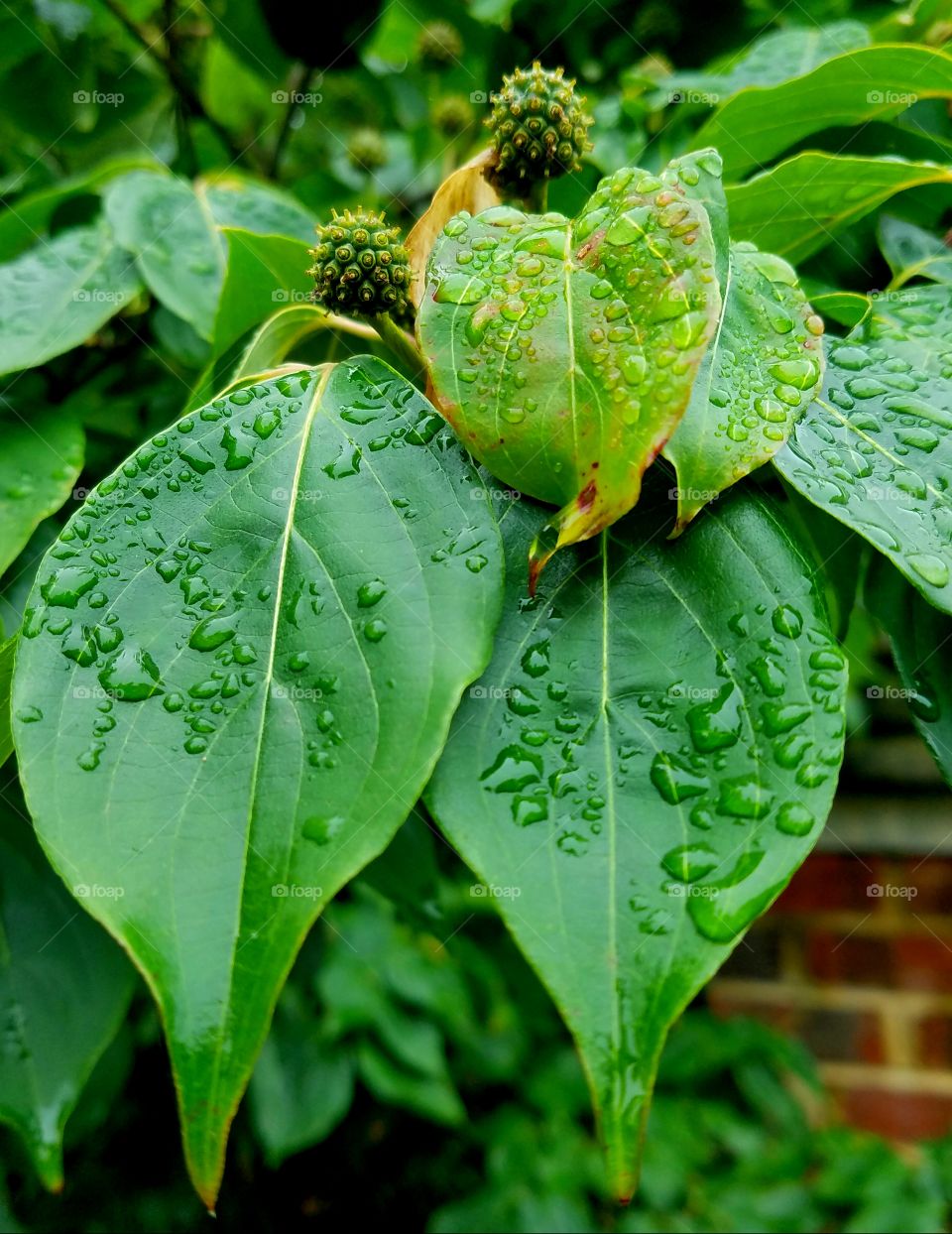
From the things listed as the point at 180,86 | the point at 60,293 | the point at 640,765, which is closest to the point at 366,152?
the point at 180,86

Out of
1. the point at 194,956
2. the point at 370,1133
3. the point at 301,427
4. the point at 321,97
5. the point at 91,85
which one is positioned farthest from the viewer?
the point at 370,1133

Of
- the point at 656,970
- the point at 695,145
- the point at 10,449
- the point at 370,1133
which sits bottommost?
the point at 370,1133

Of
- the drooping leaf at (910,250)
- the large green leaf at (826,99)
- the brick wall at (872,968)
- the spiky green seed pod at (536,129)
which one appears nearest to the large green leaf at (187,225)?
the spiky green seed pod at (536,129)

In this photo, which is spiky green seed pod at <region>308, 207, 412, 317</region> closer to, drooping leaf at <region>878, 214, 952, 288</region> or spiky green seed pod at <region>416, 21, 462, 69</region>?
drooping leaf at <region>878, 214, 952, 288</region>

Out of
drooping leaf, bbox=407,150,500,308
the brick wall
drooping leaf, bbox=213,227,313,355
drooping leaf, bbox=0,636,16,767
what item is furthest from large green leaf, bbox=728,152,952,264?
the brick wall

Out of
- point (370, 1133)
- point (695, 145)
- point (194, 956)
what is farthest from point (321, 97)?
point (370, 1133)

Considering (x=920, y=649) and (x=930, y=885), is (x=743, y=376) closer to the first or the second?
(x=920, y=649)

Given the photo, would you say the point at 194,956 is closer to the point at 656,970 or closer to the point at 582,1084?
the point at 656,970
